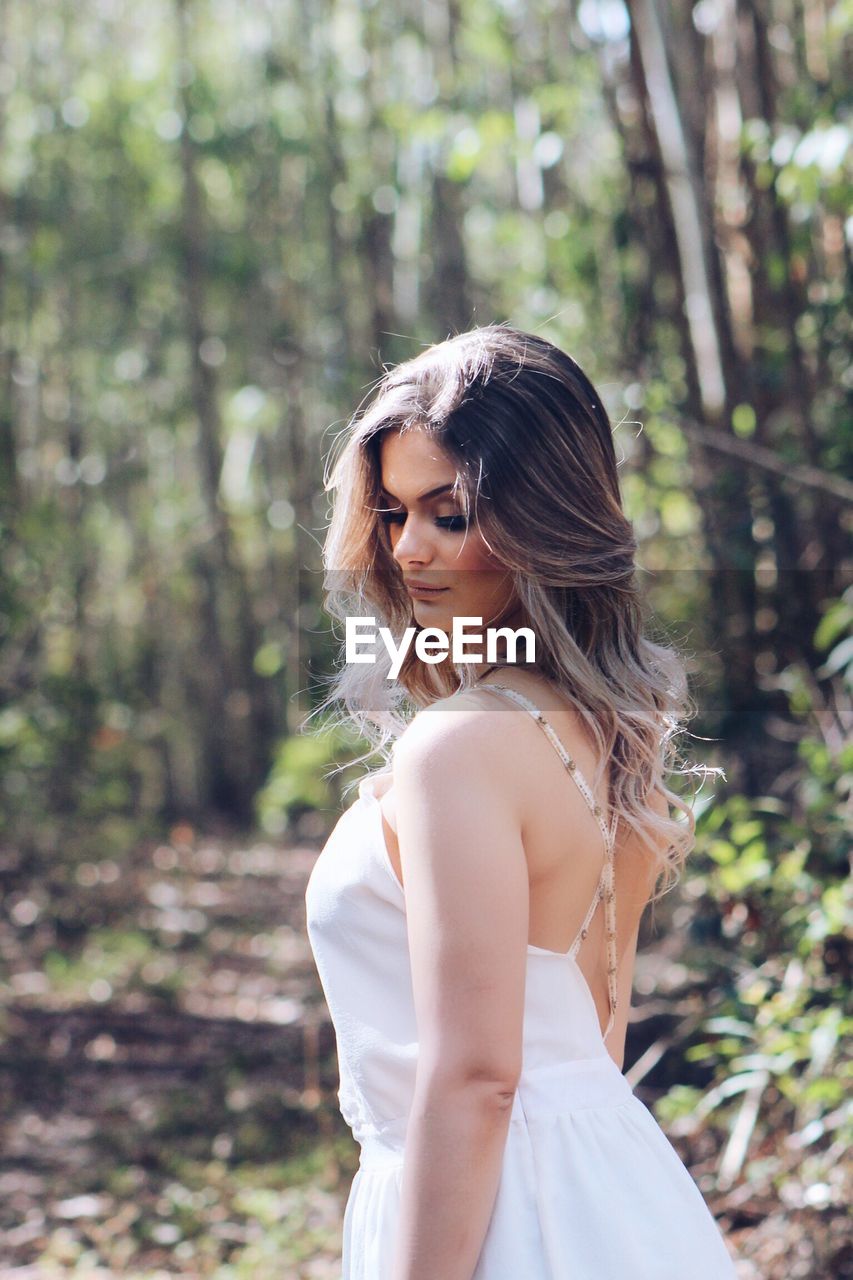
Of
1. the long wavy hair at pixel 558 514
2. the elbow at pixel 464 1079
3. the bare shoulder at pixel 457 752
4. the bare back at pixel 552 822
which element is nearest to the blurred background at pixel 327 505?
the long wavy hair at pixel 558 514

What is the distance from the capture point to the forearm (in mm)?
1204

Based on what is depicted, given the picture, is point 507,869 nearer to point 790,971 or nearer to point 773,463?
point 790,971

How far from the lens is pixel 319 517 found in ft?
34.9

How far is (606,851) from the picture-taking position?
1.39 meters

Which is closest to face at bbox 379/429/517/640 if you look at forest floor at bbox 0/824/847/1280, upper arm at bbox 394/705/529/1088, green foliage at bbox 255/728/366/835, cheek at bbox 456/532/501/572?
cheek at bbox 456/532/501/572

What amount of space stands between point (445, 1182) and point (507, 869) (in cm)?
28

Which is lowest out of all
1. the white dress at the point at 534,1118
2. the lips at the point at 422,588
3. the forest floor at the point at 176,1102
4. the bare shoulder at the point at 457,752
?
the forest floor at the point at 176,1102

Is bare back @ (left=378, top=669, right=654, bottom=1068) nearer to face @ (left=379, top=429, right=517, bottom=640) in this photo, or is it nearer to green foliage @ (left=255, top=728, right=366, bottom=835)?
face @ (left=379, top=429, right=517, bottom=640)

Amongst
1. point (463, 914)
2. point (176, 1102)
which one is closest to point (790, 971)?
point (463, 914)

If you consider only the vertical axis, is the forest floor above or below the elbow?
below

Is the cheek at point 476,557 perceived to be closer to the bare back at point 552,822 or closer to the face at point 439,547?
the face at point 439,547

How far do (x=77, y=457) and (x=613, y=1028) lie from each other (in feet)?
35.8

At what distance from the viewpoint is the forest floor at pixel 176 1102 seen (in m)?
3.96

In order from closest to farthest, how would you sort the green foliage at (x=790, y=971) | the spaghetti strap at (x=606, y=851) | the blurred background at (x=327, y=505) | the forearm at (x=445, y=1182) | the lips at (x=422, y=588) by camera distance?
the forearm at (x=445, y=1182), the spaghetti strap at (x=606, y=851), the lips at (x=422, y=588), the green foliage at (x=790, y=971), the blurred background at (x=327, y=505)
